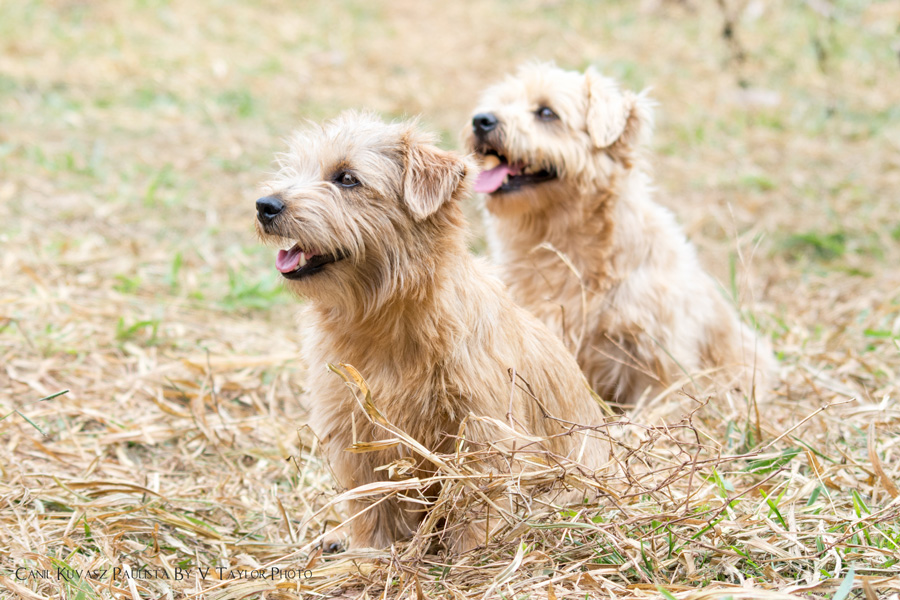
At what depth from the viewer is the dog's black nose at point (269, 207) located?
3.01 metres

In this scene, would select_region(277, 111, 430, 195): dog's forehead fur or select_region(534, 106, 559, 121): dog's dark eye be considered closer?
select_region(277, 111, 430, 195): dog's forehead fur

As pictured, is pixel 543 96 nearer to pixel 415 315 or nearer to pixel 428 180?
pixel 428 180

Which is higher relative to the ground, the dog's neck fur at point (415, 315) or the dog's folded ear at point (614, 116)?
the dog's folded ear at point (614, 116)

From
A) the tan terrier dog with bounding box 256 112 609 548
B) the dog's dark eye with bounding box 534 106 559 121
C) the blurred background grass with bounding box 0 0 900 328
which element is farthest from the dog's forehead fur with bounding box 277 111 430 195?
the blurred background grass with bounding box 0 0 900 328

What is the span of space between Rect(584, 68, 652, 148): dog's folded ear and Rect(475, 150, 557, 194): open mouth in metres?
0.35

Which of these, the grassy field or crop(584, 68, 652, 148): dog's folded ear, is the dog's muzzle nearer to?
crop(584, 68, 652, 148): dog's folded ear

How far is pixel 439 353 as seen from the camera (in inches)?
119

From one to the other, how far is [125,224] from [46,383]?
2657 mm

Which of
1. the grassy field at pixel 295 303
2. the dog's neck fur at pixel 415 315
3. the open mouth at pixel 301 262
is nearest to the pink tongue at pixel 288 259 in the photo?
the open mouth at pixel 301 262

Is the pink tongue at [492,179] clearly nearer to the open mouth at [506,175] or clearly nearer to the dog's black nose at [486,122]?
the open mouth at [506,175]

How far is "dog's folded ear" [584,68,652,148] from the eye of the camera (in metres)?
4.67

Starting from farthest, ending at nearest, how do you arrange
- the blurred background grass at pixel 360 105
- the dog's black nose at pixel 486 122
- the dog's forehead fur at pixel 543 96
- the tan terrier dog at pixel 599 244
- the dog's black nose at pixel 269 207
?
the blurred background grass at pixel 360 105
the dog's forehead fur at pixel 543 96
the dog's black nose at pixel 486 122
the tan terrier dog at pixel 599 244
the dog's black nose at pixel 269 207

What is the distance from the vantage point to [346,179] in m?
3.16

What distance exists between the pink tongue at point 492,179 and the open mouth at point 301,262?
5.87 feet
